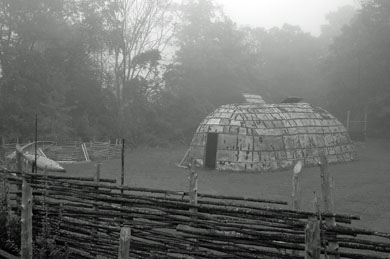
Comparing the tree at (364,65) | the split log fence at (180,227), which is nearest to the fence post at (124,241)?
the split log fence at (180,227)

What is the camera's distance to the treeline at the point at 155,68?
2231 cm

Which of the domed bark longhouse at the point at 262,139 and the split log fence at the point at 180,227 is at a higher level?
the domed bark longhouse at the point at 262,139

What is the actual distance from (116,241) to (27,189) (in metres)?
1.35

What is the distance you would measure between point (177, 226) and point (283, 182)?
9.04 m

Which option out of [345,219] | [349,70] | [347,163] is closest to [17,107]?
[347,163]

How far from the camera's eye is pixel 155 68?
29562 mm

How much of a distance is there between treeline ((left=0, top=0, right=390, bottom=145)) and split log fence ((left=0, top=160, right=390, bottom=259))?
53.0 feet

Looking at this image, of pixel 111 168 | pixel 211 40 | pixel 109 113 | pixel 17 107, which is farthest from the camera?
pixel 211 40

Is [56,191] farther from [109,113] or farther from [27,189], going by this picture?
[109,113]

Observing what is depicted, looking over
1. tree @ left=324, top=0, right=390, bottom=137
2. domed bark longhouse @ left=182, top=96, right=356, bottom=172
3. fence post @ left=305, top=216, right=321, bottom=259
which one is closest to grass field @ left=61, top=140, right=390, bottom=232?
domed bark longhouse @ left=182, top=96, right=356, bottom=172

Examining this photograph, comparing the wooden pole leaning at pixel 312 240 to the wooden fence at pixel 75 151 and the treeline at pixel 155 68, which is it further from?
the treeline at pixel 155 68

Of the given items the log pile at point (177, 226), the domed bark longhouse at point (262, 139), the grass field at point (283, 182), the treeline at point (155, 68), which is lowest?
the grass field at point (283, 182)

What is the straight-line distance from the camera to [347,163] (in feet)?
61.0

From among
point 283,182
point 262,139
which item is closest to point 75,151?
point 262,139
